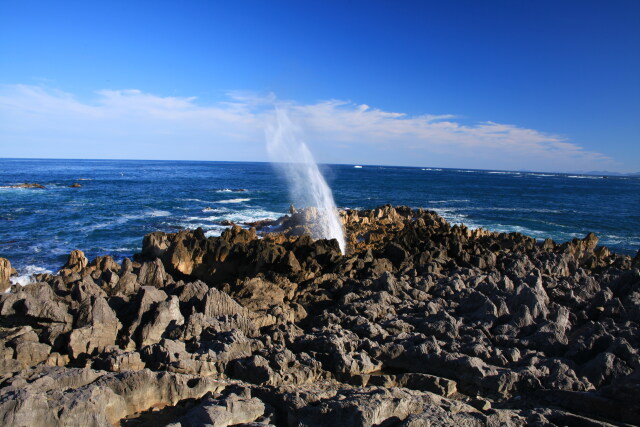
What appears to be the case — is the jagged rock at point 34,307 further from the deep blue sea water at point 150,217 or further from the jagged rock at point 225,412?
the deep blue sea water at point 150,217

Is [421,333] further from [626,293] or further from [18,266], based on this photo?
[18,266]

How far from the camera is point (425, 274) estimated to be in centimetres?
1455

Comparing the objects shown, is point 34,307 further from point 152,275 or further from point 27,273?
point 27,273

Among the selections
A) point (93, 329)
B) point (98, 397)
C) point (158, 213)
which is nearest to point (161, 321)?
point (93, 329)

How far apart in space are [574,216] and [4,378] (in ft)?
185

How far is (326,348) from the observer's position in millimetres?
9070

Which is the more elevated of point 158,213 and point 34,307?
point 34,307

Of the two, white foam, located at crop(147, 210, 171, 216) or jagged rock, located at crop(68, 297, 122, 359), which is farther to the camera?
white foam, located at crop(147, 210, 171, 216)

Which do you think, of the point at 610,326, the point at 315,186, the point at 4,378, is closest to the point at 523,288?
the point at 610,326

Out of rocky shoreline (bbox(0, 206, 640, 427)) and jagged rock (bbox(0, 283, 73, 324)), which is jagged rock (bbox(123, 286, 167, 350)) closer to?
rocky shoreline (bbox(0, 206, 640, 427))

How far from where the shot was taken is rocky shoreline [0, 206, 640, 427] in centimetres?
Result: 632

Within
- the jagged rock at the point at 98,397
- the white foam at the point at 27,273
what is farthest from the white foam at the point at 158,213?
the jagged rock at the point at 98,397

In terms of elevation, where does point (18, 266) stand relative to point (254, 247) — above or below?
below

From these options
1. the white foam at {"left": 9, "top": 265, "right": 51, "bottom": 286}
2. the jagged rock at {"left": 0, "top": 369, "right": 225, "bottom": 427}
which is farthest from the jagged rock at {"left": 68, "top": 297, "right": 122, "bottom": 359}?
the white foam at {"left": 9, "top": 265, "right": 51, "bottom": 286}
